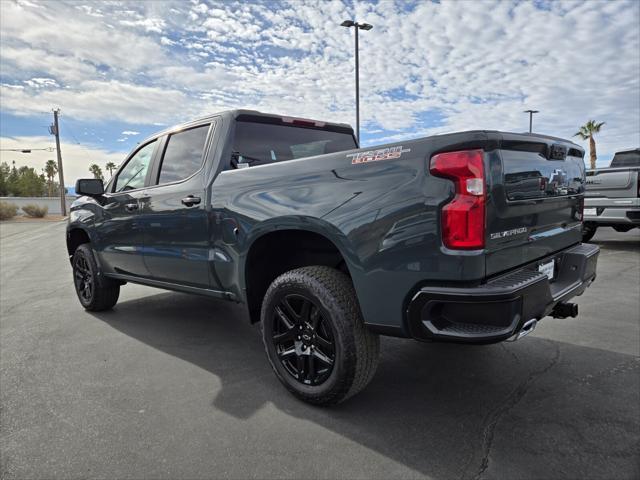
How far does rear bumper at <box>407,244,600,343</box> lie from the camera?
2.11m

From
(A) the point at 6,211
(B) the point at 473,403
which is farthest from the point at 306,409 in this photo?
(A) the point at 6,211

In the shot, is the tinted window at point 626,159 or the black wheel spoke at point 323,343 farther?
the tinted window at point 626,159

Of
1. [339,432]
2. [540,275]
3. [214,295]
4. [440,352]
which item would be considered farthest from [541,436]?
[214,295]

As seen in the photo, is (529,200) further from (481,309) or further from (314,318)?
(314,318)

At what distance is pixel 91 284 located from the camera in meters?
5.07

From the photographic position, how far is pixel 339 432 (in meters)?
2.54

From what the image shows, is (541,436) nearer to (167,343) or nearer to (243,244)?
(243,244)

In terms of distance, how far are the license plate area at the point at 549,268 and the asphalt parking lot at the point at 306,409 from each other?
76 centimetres

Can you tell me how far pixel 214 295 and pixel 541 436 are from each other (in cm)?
236

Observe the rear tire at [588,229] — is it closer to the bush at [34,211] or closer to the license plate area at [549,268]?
the license plate area at [549,268]

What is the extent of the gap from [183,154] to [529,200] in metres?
2.79

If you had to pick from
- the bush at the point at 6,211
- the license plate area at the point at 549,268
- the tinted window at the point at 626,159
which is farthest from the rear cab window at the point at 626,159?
→ the bush at the point at 6,211

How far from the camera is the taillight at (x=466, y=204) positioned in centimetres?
213

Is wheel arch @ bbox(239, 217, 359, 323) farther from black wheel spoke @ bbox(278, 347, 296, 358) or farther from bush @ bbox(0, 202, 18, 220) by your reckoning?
bush @ bbox(0, 202, 18, 220)
